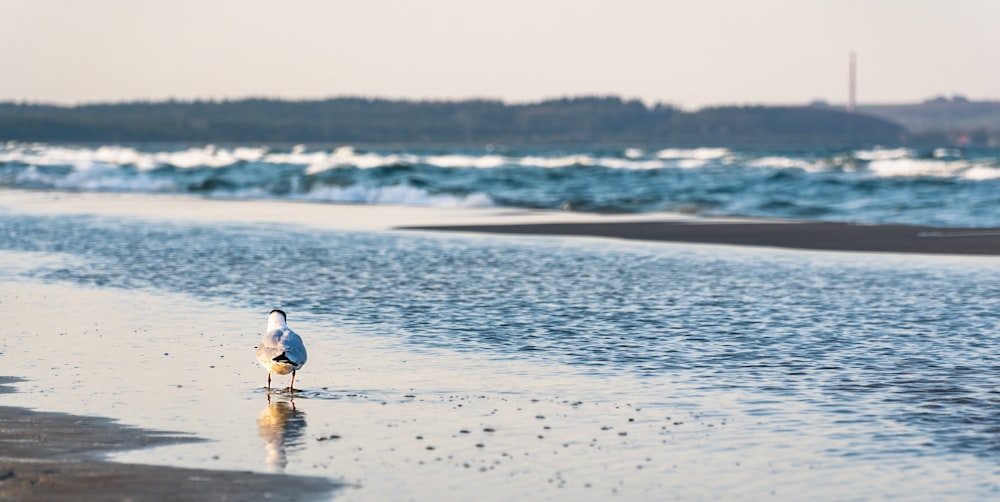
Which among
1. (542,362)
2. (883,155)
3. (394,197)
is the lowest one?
(542,362)

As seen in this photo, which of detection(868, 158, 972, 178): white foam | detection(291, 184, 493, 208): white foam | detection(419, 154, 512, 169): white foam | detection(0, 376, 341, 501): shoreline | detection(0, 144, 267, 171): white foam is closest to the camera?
detection(0, 376, 341, 501): shoreline

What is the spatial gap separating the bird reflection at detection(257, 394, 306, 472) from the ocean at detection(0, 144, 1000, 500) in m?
0.03

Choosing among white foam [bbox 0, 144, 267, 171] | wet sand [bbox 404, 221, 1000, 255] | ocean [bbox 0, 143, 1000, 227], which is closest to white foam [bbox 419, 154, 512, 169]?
ocean [bbox 0, 143, 1000, 227]

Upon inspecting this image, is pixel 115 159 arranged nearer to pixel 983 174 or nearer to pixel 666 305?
pixel 983 174

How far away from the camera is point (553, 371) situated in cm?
984

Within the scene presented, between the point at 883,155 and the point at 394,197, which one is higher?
the point at 883,155

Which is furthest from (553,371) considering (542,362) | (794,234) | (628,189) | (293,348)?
(628,189)

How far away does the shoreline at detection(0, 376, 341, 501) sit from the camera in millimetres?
6168

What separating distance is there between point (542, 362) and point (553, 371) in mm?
413

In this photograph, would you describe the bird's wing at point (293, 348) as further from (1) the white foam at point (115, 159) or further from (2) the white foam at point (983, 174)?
(1) the white foam at point (115, 159)

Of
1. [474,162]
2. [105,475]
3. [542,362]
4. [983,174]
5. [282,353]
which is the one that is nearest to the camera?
[105,475]

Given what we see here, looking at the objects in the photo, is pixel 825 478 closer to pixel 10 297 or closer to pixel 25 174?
pixel 10 297

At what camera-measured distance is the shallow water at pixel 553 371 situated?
693cm

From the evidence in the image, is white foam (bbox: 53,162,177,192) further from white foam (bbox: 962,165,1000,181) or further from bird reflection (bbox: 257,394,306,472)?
bird reflection (bbox: 257,394,306,472)
